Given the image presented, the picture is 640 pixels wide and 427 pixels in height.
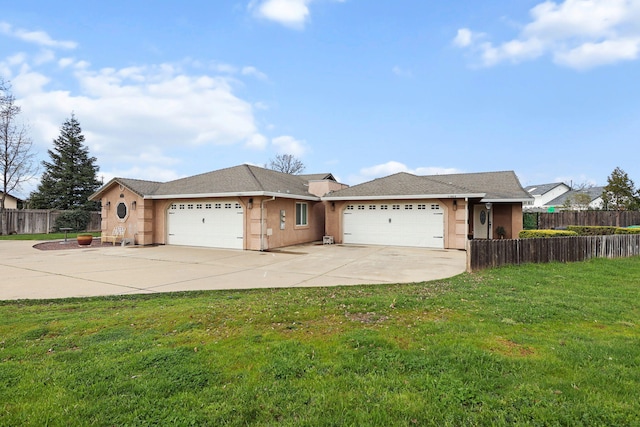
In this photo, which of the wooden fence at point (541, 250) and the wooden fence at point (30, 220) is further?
the wooden fence at point (30, 220)

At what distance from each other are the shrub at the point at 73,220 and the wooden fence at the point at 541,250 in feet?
85.4

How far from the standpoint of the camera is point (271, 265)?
10156 mm

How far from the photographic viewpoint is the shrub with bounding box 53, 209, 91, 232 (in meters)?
23.7

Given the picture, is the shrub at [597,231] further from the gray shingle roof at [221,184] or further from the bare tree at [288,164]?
the bare tree at [288,164]

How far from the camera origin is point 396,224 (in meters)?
15.8

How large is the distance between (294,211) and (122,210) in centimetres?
870

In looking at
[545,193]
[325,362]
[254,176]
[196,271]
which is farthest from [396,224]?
[545,193]

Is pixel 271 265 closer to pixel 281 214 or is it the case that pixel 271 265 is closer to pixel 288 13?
pixel 281 214

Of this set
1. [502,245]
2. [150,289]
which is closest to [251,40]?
[150,289]

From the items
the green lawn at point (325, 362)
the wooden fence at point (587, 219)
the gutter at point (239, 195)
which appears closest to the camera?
the green lawn at point (325, 362)

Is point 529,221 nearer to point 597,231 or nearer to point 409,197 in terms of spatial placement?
point 597,231

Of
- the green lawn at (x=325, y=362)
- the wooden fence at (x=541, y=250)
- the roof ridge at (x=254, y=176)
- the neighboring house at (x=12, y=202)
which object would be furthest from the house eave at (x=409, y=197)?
the neighboring house at (x=12, y=202)

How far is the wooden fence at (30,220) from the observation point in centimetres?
2236

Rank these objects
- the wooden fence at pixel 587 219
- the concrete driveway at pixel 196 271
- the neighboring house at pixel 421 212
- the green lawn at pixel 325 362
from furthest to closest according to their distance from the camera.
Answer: the wooden fence at pixel 587 219
the neighboring house at pixel 421 212
the concrete driveway at pixel 196 271
the green lawn at pixel 325 362
